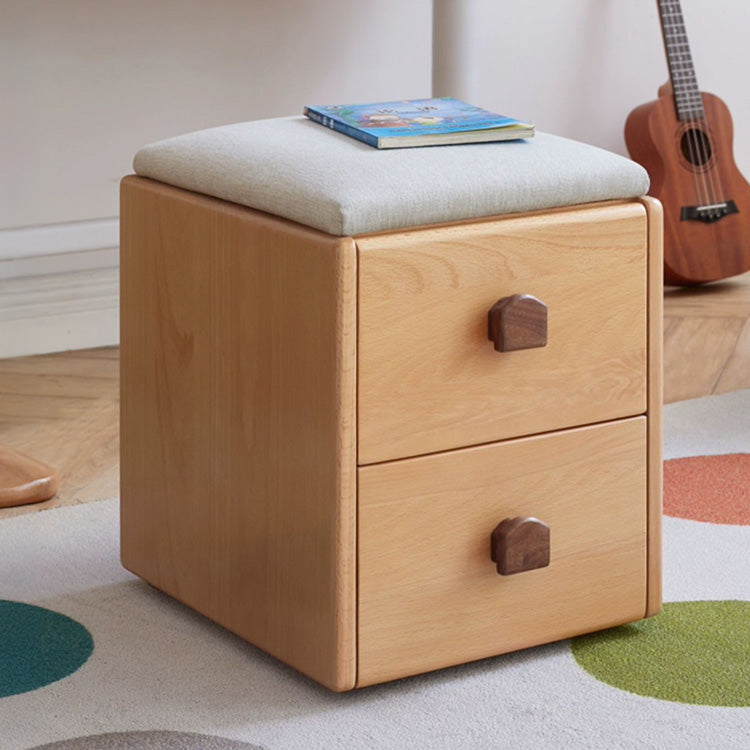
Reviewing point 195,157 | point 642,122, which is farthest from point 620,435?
point 642,122

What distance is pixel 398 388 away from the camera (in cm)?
108

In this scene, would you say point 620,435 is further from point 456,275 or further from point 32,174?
point 32,174

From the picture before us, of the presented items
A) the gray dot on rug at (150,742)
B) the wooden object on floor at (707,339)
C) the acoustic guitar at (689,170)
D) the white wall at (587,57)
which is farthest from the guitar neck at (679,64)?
the gray dot on rug at (150,742)

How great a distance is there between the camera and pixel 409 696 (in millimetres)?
1128

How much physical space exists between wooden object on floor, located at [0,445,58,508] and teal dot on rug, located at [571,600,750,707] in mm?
618

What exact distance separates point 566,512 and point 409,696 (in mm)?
194

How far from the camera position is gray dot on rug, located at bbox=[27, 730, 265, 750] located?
1041mm

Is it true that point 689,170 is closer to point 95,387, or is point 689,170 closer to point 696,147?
point 696,147

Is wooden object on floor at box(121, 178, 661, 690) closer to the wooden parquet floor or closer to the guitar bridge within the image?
the wooden parquet floor

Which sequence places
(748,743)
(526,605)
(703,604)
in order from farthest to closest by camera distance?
(703,604)
(526,605)
(748,743)

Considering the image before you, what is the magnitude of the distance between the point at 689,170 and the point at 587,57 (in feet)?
0.97

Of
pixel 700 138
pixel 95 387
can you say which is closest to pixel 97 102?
pixel 95 387

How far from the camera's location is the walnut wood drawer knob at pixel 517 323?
1.11 metres

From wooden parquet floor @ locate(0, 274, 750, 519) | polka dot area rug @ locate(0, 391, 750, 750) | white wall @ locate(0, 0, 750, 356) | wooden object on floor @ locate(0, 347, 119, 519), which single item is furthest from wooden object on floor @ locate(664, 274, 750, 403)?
wooden object on floor @ locate(0, 347, 119, 519)
